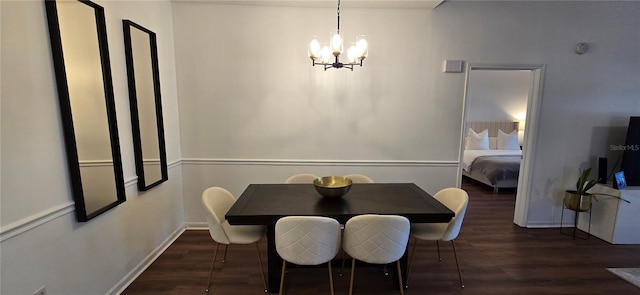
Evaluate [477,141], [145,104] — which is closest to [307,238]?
[145,104]

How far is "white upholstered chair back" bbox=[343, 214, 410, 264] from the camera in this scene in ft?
5.52

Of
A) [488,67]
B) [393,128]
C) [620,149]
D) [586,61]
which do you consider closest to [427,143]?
[393,128]

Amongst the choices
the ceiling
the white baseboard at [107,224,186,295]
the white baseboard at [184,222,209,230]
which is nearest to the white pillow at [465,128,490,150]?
the ceiling

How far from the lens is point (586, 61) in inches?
122

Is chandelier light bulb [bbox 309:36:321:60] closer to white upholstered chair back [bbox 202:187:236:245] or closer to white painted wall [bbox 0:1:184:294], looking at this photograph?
white upholstered chair back [bbox 202:187:236:245]

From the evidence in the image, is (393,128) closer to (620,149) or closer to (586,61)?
(586,61)

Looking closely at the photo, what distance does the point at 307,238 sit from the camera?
66.4 inches

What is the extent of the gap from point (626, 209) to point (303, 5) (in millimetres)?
4067

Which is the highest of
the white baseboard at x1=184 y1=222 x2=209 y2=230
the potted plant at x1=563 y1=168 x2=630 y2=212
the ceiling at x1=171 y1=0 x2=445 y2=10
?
the ceiling at x1=171 y1=0 x2=445 y2=10

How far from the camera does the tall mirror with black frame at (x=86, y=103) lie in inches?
61.7

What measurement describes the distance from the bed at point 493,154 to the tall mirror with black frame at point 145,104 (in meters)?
3.81

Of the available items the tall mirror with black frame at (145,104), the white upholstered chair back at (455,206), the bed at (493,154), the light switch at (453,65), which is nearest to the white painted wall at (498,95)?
the bed at (493,154)

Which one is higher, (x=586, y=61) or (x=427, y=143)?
(x=586, y=61)

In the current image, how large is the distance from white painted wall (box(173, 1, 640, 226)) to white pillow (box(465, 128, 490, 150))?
2787 mm
